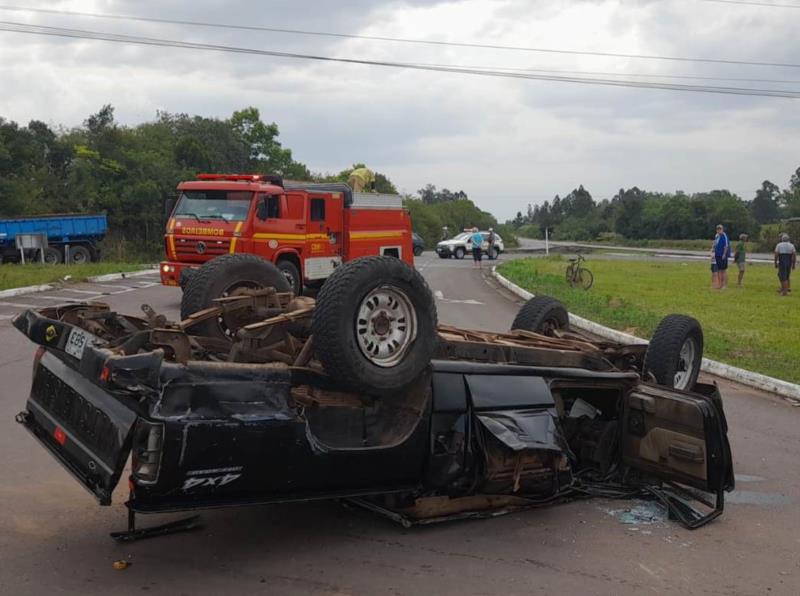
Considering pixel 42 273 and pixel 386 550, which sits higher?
pixel 42 273

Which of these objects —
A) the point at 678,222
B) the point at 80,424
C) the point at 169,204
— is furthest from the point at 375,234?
the point at 678,222

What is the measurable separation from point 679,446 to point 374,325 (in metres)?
2.16

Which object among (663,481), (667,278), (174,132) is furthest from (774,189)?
(663,481)

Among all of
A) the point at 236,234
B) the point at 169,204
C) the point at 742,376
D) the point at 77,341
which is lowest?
the point at 742,376

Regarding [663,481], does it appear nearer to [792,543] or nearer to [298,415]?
[792,543]

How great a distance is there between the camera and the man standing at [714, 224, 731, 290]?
832 inches

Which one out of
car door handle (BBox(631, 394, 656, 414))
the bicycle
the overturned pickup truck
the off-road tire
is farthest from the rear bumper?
the off-road tire

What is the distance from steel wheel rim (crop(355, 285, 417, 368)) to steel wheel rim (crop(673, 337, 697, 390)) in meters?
2.77

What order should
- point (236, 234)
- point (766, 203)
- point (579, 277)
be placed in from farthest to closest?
1. point (766, 203)
2. point (579, 277)
3. point (236, 234)

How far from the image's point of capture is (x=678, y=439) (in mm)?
5109

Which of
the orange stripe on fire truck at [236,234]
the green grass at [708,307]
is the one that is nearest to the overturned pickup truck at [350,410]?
the green grass at [708,307]

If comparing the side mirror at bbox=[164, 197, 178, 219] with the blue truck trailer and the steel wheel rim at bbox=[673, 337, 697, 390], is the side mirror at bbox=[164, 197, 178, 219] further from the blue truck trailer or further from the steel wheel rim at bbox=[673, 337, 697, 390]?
the steel wheel rim at bbox=[673, 337, 697, 390]

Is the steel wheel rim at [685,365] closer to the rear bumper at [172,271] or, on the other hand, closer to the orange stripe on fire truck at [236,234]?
the orange stripe on fire truck at [236,234]

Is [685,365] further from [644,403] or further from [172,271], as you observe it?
[172,271]
